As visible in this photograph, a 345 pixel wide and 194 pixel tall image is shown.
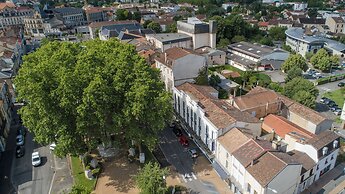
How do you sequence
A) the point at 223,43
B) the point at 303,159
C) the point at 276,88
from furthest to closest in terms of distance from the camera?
Result: the point at 223,43, the point at 276,88, the point at 303,159

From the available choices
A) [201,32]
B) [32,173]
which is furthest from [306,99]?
[32,173]

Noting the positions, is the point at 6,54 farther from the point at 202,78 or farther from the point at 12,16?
the point at 12,16

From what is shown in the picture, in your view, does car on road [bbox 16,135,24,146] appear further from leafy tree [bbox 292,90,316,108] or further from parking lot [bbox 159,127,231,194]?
leafy tree [bbox 292,90,316,108]

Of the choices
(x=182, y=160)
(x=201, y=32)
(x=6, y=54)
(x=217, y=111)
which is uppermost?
(x=6, y=54)

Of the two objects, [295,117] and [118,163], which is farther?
[295,117]

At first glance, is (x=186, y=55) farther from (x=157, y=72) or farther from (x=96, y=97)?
(x=96, y=97)

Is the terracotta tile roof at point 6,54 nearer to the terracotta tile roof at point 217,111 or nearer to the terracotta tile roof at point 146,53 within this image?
the terracotta tile roof at point 146,53

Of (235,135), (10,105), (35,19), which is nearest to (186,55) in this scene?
(235,135)

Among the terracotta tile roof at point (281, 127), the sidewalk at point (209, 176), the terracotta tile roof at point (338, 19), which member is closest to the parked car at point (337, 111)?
the terracotta tile roof at point (281, 127)
